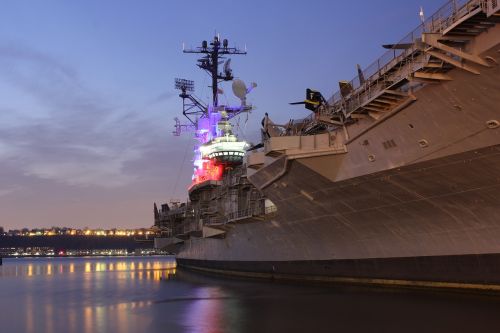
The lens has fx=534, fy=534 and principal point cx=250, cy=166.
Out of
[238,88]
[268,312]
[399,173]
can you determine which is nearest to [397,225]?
[399,173]

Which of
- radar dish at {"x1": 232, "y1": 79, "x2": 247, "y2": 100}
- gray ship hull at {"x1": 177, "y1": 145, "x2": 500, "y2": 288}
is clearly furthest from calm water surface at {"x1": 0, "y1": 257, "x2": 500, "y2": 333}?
radar dish at {"x1": 232, "y1": 79, "x2": 247, "y2": 100}

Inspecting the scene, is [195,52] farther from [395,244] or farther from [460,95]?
[460,95]

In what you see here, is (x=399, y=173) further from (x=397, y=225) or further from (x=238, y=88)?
(x=238, y=88)

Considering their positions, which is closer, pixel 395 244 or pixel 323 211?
pixel 395 244

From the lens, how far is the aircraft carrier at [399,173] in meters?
10.4

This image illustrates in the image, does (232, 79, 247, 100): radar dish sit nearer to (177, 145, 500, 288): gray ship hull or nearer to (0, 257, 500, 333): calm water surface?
(177, 145, 500, 288): gray ship hull

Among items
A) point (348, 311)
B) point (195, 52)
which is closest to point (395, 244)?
point (348, 311)

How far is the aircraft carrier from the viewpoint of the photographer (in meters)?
10.4

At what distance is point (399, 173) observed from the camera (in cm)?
1327

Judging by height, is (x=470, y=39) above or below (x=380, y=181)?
above

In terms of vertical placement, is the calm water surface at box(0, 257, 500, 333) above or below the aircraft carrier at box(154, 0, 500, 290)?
below

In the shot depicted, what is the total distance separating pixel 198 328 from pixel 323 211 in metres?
7.33

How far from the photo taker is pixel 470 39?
977cm

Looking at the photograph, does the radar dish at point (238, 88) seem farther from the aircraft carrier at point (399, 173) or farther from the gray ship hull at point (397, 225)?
the gray ship hull at point (397, 225)
